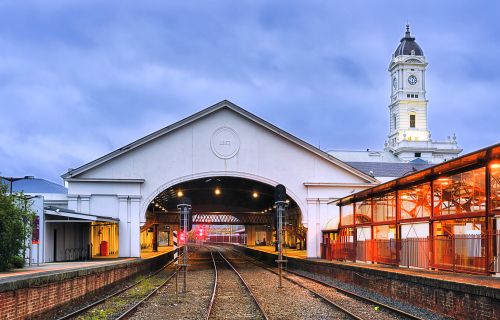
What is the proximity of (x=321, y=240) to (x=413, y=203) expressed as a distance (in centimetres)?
1368

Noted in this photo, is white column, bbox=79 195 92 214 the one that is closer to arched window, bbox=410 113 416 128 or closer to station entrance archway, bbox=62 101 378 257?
station entrance archway, bbox=62 101 378 257

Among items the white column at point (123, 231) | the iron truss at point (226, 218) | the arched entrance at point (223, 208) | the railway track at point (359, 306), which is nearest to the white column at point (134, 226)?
the white column at point (123, 231)

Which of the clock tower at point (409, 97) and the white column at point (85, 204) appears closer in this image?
the white column at point (85, 204)

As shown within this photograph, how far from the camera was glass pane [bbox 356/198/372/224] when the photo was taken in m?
29.2

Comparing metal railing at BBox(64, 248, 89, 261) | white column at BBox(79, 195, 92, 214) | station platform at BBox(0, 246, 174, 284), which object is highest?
white column at BBox(79, 195, 92, 214)

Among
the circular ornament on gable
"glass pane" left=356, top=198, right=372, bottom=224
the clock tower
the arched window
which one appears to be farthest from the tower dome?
"glass pane" left=356, top=198, right=372, bottom=224

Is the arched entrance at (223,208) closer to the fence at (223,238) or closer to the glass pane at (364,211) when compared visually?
the glass pane at (364,211)

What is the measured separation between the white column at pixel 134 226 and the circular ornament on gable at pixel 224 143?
524 cm

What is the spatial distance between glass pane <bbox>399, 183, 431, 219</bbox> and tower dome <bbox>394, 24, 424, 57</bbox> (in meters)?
91.3

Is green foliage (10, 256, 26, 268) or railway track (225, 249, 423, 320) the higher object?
green foliage (10, 256, 26, 268)

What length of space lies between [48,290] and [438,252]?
11.4 m

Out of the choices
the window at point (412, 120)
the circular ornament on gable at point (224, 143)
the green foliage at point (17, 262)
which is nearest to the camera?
the green foliage at point (17, 262)

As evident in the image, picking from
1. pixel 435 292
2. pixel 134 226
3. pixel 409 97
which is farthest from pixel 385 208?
pixel 409 97

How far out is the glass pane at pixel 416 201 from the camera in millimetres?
21922
